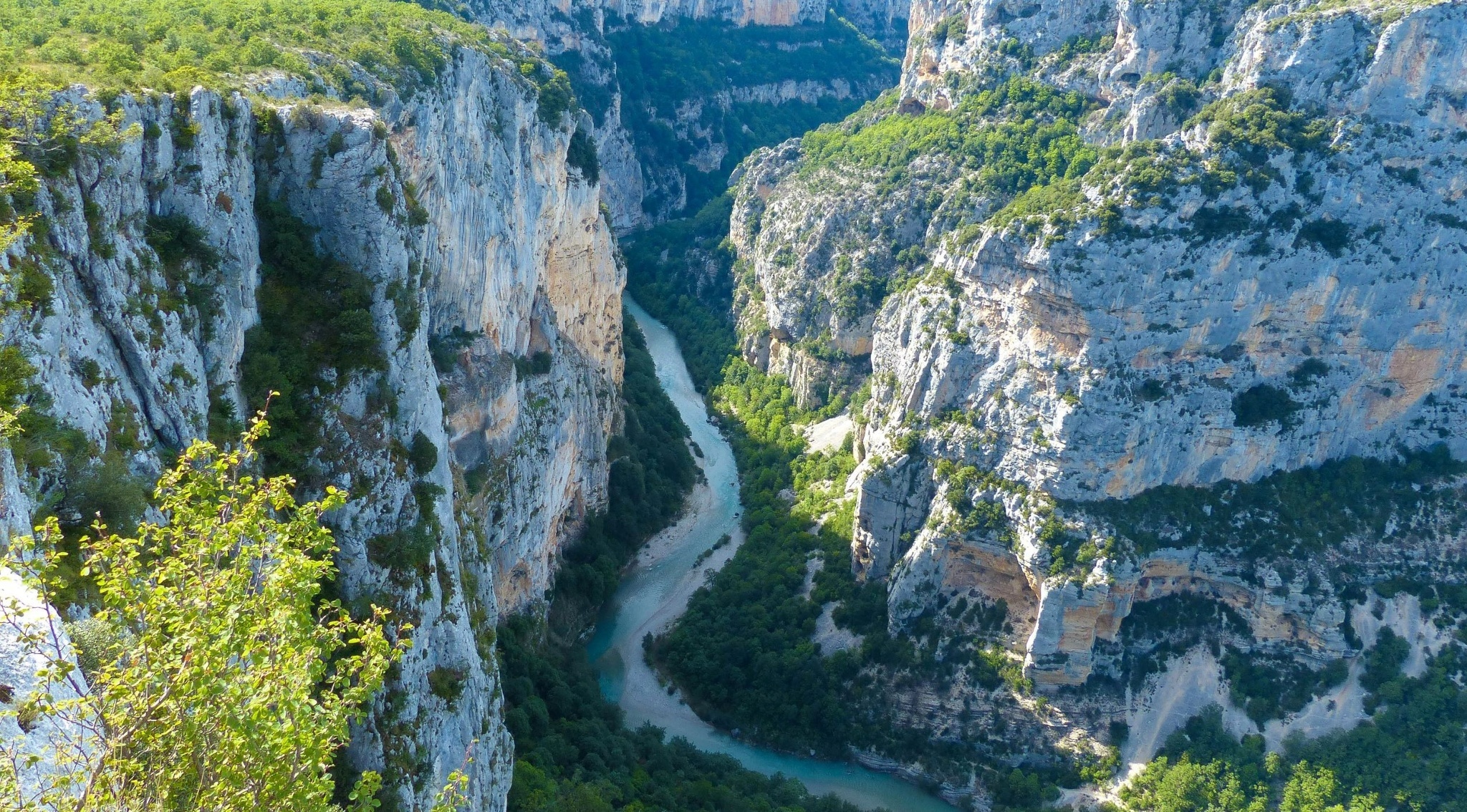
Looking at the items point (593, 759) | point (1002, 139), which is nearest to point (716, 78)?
point (1002, 139)

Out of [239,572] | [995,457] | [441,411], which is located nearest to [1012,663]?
[995,457]

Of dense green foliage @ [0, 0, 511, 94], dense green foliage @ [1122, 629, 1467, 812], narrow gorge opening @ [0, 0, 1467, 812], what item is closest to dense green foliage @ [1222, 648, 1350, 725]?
narrow gorge opening @ [0, 0, 1467, 812]

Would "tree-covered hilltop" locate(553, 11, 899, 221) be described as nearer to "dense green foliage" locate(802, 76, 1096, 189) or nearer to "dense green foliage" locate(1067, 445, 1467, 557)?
"dense green foliage" locate(802, 76, 1096, 189)

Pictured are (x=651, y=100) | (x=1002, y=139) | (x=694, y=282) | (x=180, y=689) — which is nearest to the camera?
(x=180, y=689)

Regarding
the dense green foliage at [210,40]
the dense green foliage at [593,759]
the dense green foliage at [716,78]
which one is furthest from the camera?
the dense green foliage at [716,78]

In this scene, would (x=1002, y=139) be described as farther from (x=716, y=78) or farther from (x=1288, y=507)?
(x=716, y=78)

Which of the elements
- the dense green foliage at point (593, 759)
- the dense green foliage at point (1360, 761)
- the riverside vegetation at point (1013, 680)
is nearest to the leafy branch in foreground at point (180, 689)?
the dense green foliage at point (593, 759)

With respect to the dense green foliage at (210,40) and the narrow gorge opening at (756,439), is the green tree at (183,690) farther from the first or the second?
the dense green foliage at (210,40)
